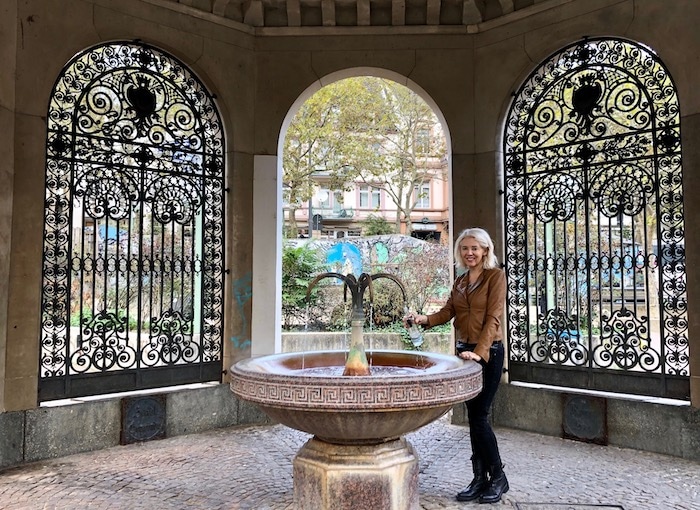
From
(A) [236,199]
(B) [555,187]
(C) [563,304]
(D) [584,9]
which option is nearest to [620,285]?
(C) [563,304]

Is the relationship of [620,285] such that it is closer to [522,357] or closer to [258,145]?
[522,357]

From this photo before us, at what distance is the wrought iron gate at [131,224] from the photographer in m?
5.36

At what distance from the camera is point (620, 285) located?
18.4ft

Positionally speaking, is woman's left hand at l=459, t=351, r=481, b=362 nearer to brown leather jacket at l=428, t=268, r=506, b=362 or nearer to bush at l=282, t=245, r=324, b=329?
brown leather jacket at l=428, t=268, r=506, b=362

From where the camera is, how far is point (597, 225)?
5930mm

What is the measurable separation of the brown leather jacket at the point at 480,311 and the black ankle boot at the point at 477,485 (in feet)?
2.87

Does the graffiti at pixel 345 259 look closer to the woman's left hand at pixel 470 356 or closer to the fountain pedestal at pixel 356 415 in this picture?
the fountain pedestal at pixel 356 415

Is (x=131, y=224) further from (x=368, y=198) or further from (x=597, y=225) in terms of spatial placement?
(x=368, y=198)

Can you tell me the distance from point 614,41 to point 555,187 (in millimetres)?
1617

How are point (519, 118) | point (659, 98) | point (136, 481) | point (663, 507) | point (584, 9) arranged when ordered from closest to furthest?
point (663, 507), point (136, 481), point (659, 98), point (584, 9), point (519, 118)

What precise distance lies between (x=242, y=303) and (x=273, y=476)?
90.9 inches

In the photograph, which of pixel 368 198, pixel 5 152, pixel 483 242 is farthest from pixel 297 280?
pixel 368 198

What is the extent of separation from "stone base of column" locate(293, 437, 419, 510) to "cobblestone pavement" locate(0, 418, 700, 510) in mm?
616

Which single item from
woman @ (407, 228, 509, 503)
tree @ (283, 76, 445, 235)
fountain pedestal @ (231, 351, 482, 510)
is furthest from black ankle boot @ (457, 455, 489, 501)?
tree @ (283, 76, 445, 235)
